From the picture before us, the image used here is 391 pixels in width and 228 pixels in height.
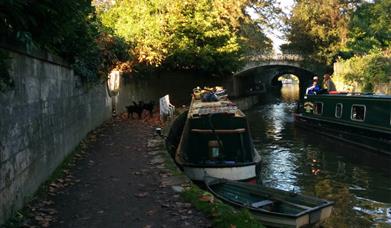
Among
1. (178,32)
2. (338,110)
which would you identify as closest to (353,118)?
(338,110)

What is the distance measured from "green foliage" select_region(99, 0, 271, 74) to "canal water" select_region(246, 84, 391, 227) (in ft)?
23.8

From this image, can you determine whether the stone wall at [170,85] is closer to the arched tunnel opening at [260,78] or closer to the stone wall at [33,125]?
the arched tunnel opening at [260,78]

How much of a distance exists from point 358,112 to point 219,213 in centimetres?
1407

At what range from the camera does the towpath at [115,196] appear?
5.65 m

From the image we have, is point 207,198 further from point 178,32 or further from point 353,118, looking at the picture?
point 178,32

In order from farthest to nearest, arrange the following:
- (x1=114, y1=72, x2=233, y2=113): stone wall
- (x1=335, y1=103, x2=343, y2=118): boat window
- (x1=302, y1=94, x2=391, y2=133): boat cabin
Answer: (x1=114, y1=72, x2=233, y2=113): stone wall
(x1=335, y1=103, x2=343, y2=118): boat window
(x1=302, y1=94, x2=391, y2=133): boat cabin

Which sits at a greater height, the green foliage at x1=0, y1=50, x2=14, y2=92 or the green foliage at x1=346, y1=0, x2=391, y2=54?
the green foliage at x1=346, y1=0, x2=391, y2=54

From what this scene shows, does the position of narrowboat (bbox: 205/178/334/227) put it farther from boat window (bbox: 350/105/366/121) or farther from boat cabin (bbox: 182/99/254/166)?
boat window (bbox: 350/105/366/121)

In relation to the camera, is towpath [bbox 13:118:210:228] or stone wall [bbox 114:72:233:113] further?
stone wall [bbox 114:72:233:113]

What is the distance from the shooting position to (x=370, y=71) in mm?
24359

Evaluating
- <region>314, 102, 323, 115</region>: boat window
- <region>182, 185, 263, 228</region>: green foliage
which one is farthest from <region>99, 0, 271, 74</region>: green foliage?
<region>182, 185, 263, 228</region>: green foliage

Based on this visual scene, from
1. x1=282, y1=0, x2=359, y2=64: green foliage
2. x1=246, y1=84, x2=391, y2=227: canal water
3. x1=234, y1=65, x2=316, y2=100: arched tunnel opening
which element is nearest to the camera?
x1=246, y1=84, x2=391, y2=227: canal water

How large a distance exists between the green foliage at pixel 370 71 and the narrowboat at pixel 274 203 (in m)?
15.8

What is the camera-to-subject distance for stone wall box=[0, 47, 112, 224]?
5211 millimetres
